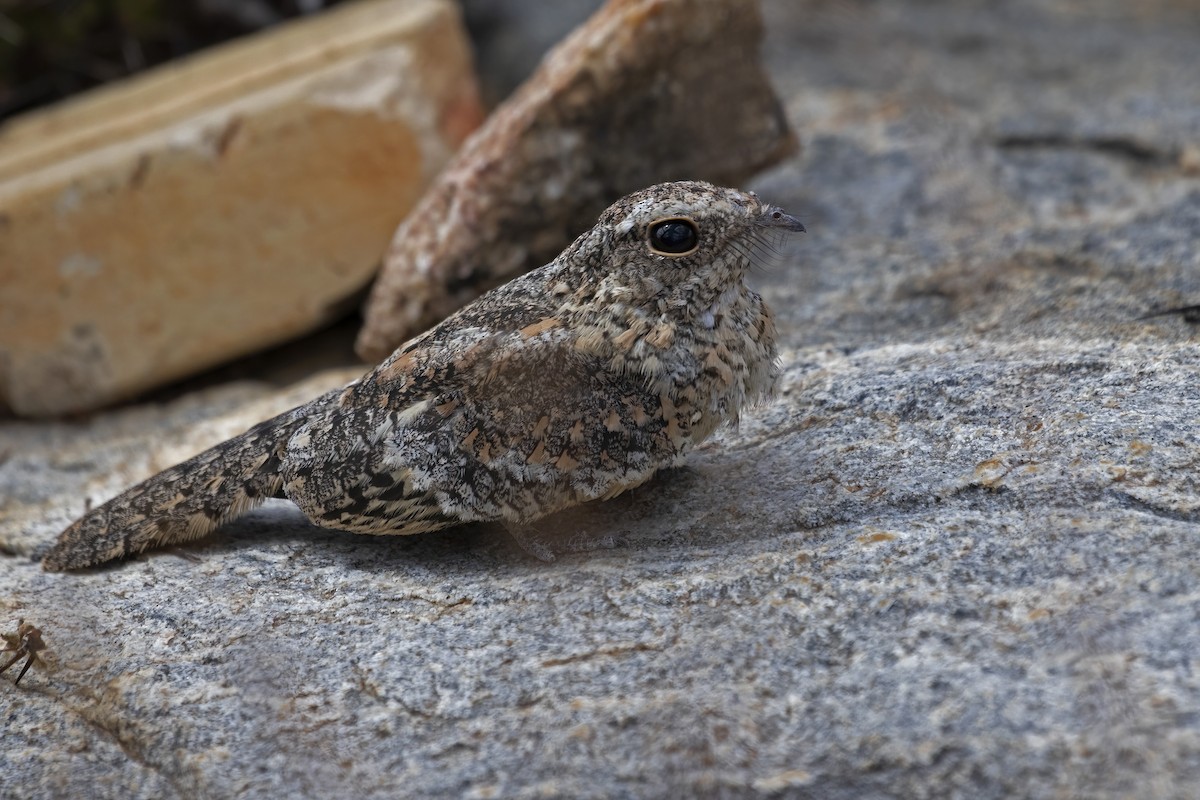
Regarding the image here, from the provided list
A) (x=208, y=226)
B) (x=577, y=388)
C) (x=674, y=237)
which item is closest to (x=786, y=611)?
(x=577, y=388)

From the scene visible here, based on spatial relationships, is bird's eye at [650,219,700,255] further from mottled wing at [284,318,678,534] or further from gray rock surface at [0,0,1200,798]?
gray rock surface at [0,0,1200,798]

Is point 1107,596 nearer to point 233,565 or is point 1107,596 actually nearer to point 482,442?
point 482,442

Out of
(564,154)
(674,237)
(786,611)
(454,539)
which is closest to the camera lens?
(786,611)

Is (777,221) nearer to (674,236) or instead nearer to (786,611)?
(674,236)

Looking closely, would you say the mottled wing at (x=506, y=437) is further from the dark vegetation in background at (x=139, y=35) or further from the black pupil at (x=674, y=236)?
the dark vegetation in background at (x=139, y=35)

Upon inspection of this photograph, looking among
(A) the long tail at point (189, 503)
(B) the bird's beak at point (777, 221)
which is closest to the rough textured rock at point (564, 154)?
(A) the long tail at point (189, 503)

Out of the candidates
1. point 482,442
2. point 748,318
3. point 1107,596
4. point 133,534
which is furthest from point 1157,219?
point 133,534
